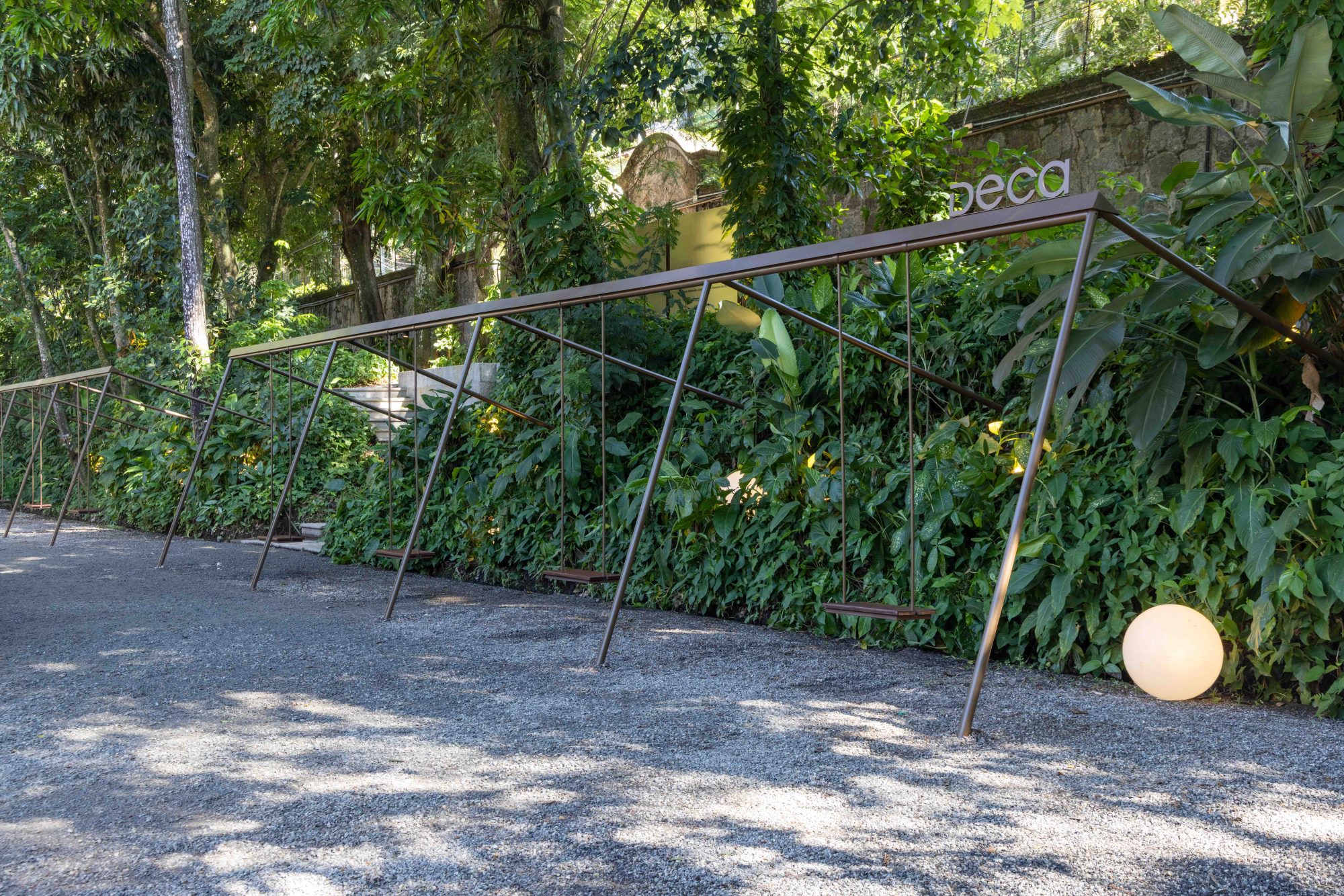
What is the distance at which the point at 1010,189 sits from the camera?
26.3 ft

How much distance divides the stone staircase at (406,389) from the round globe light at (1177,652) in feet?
21.6

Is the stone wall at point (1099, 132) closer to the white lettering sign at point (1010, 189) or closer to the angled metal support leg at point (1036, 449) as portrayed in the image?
the white lettering sign at point (1010, 189)

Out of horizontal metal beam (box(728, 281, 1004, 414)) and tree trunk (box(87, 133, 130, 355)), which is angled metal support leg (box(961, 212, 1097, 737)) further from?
tree trunk (box(87, 133, 130, 355))

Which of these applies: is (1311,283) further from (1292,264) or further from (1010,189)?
(1010,189)

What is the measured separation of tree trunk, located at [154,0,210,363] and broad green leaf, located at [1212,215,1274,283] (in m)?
12.3

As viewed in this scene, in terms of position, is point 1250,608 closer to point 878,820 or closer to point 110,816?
point 878,820

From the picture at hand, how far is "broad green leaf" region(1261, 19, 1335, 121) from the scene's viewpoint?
388cm

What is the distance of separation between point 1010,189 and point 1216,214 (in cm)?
413

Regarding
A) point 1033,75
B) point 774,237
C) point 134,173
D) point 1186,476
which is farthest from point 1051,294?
point 1033,75

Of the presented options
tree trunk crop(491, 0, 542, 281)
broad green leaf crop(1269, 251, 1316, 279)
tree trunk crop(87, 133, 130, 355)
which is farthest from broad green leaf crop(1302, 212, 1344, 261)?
tree trunk crop(87, 133, 130, 355)

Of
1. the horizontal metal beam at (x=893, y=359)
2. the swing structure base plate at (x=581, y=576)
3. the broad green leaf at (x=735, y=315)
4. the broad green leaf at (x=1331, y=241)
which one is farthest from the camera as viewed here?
the broad green leaf at (x=735, y=315)

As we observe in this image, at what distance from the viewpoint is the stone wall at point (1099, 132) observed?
26.1 ft

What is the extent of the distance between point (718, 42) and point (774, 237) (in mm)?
1477

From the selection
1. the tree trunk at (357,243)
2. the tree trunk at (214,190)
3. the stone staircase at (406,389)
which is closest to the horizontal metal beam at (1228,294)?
the stone staircase at (406,389)
